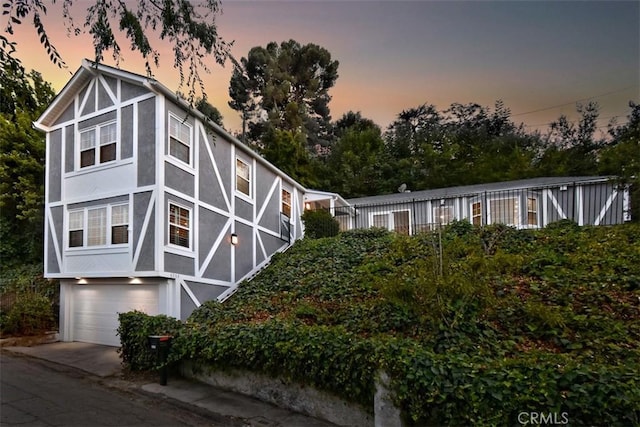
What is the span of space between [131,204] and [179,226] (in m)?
1.28

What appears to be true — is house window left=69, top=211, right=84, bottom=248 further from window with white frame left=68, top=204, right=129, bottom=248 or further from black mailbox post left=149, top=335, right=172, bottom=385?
black mailbox post left=149, top=335, right=172, bottom=385

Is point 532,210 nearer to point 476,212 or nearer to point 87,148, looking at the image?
point 476,212

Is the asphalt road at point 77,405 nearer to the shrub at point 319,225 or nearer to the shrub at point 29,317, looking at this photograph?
the shrub at point 29,317

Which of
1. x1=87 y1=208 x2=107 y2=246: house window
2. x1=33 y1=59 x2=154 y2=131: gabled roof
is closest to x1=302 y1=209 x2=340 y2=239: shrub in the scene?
x1=87 y1=208 x2=107 y2=246: house window

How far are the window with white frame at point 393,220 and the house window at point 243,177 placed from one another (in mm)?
6859

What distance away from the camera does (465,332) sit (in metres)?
5.85

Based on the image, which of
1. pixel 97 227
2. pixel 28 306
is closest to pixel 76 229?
pixel 97 227

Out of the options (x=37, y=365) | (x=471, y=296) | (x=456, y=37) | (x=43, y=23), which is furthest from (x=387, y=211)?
(x=43, y=23)

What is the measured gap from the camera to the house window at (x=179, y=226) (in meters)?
9.80

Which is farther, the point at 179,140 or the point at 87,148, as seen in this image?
the point at 87,148

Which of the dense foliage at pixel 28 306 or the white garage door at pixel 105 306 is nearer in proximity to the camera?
the white garage door at pixel 105 306

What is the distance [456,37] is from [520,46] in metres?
2.51

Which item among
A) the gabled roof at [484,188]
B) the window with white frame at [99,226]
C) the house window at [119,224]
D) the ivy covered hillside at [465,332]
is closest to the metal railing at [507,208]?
the gabled roof at [484,188]

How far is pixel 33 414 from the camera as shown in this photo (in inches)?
209
